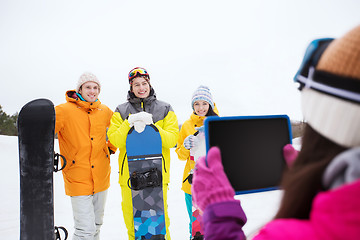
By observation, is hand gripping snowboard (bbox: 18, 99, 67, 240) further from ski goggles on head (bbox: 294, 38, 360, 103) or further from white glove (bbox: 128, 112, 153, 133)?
ski goggles on head (bbox: 294, 38, 360, 103)

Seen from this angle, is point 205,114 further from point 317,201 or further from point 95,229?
point 317,201

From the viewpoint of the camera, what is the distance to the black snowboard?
2.28 meters

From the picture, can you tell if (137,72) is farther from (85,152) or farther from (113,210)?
(113,210)

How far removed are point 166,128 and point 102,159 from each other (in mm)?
849

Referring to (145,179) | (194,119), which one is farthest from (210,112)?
(145,179)

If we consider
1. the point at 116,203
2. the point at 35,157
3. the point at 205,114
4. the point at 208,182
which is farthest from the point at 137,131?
the point at 116,203

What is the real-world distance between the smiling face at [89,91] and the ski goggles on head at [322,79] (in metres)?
2.44

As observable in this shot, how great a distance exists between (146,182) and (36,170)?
116 cm

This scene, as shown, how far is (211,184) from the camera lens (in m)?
0.78

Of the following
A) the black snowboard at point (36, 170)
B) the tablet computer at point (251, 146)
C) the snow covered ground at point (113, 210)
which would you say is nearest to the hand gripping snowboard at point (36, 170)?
the black snowboard at point (36, 170)

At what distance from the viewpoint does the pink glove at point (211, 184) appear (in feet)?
2.49

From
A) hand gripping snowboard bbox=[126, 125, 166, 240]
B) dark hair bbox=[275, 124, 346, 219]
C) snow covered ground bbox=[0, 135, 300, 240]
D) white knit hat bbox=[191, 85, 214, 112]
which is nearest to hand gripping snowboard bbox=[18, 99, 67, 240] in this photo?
hand gripping snowboard bbox=[126, 125, 166, 240]

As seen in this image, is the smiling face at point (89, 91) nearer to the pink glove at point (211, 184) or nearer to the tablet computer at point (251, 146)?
the tablet computer at point (251, 146)

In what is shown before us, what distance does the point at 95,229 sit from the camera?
8.11 feet
